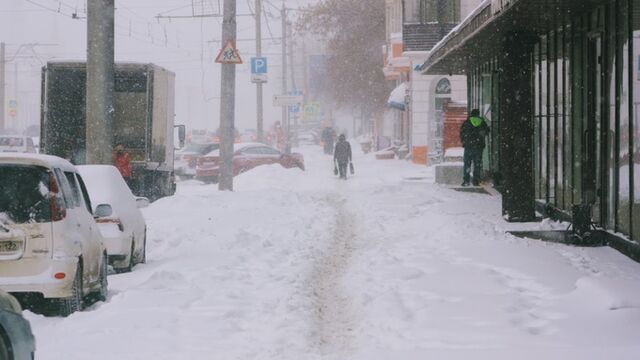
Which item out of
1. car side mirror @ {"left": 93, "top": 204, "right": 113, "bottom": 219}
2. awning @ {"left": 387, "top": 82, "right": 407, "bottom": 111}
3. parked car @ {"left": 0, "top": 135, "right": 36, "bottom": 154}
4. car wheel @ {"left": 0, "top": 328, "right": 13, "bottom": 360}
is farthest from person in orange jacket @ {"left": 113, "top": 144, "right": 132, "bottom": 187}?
Result: awning @ {"left": 387, "top": 82, "right": 407, "bottom": 111}

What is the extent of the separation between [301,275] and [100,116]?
586 centimetres

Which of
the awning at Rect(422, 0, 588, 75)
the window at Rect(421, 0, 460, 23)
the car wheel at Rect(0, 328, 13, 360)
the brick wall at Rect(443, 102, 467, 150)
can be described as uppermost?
the window at Rect(421, 0, 460, 23)

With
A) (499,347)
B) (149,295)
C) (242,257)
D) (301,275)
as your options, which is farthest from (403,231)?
(499,347)

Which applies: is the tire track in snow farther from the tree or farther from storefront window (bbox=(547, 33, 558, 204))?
the tree

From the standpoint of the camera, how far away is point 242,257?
12.7 m

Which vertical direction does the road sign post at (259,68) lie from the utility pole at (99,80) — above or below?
A: above

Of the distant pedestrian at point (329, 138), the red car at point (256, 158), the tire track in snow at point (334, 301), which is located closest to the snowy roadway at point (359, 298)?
the tire track in snow at point (334, 301)

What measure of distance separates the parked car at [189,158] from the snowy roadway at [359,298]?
63.4 ft

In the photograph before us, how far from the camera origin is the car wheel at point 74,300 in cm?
877

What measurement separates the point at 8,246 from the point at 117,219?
347cm

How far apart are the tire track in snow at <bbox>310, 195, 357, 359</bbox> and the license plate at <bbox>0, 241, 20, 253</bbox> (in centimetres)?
258

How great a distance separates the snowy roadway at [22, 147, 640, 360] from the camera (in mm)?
7375

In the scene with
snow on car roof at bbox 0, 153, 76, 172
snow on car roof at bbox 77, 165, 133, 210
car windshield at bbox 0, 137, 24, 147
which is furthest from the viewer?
car windshield at bbox 0, 137, 24, 147

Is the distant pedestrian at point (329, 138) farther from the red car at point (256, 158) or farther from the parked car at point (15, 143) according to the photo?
the red car at point (256, 158)
